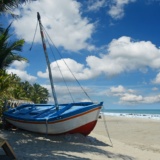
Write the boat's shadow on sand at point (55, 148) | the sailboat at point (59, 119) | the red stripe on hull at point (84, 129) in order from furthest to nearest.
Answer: the red stripe on hull at point (84, 129)
the sailboat at point (59, 119)
the boat's shadow on sand at point (55, 148)

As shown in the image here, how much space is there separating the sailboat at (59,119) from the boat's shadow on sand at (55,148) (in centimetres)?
37

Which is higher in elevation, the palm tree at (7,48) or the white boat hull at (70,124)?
the palm tree at (7,48)

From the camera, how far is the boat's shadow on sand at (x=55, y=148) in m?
9.35

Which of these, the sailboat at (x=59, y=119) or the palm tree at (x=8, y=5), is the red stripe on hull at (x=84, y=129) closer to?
the sailboat at (x=59, y=119)

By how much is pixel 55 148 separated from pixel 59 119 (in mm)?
1937

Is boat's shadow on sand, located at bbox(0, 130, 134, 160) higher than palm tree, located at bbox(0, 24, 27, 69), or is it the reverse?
palm tree, located at bbox(0, 24, 27, 69)

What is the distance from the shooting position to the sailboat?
12.9 metres

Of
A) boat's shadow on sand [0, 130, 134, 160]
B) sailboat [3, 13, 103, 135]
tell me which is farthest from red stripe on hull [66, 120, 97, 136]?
boat's shadow on sand [0, 130, 134, 160]

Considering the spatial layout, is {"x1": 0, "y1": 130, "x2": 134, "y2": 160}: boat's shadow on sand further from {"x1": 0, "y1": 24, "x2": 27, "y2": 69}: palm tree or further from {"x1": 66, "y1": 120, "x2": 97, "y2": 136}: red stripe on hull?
{"x1": 0, "y1": 24, "x2": 27, "y2": 69}: palm tree

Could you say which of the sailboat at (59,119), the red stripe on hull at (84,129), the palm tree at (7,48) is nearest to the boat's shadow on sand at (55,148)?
the red stripe on hull at (84,129)

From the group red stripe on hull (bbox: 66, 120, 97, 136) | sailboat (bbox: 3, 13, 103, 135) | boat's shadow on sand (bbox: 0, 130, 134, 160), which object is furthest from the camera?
red stripe on hull (bbox: 66, 120, 97, 136)

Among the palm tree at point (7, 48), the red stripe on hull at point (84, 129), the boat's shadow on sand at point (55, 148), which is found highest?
the palm tree at point (7, 48)

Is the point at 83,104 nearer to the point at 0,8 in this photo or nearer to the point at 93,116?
the point at 93,116

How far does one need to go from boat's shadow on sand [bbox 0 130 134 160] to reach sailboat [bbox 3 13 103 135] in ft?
1.20
